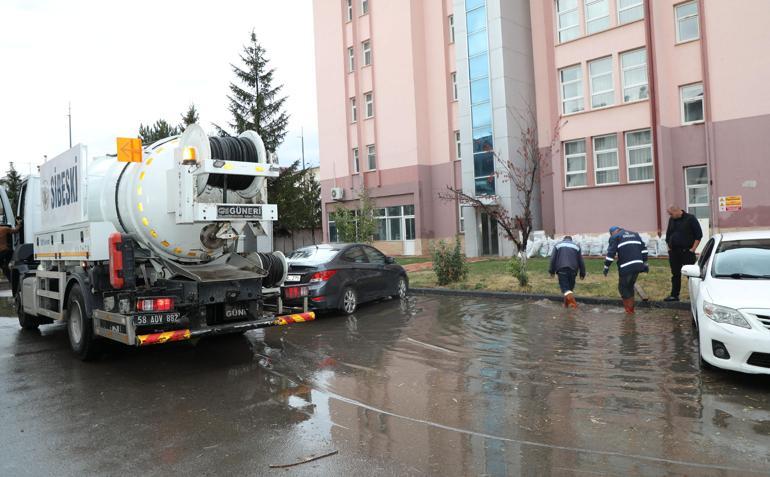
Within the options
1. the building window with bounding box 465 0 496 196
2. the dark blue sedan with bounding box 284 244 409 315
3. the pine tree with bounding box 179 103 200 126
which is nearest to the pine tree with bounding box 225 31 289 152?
the pine tree with bounding box 179 103 200 126

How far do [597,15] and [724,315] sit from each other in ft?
67.6

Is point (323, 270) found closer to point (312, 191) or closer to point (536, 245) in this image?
point (536, 245)

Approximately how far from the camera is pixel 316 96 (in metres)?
36.4

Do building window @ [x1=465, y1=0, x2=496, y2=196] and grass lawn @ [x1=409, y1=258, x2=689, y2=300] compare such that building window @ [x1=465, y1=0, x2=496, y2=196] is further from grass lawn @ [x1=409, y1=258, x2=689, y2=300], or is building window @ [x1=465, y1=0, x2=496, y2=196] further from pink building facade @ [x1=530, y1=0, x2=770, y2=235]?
grass lawn @ [x1=409, y1=258, x2=689, y2=300]

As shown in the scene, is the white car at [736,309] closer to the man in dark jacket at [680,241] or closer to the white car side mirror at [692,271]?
the white car side mirror at [692,271]

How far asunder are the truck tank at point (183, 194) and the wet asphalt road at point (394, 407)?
164cm

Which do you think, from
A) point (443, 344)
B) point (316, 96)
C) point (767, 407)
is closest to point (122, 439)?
point (443, 344)

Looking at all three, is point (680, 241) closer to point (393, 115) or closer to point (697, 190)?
point (697, 190)

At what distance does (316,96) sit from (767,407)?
110 feet

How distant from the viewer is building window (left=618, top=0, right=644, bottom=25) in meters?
22.4

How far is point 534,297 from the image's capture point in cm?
1325

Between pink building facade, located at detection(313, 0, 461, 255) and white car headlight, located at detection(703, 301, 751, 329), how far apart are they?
942 inches

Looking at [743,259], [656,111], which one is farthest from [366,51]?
[743,259]

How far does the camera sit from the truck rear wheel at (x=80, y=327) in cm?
777
